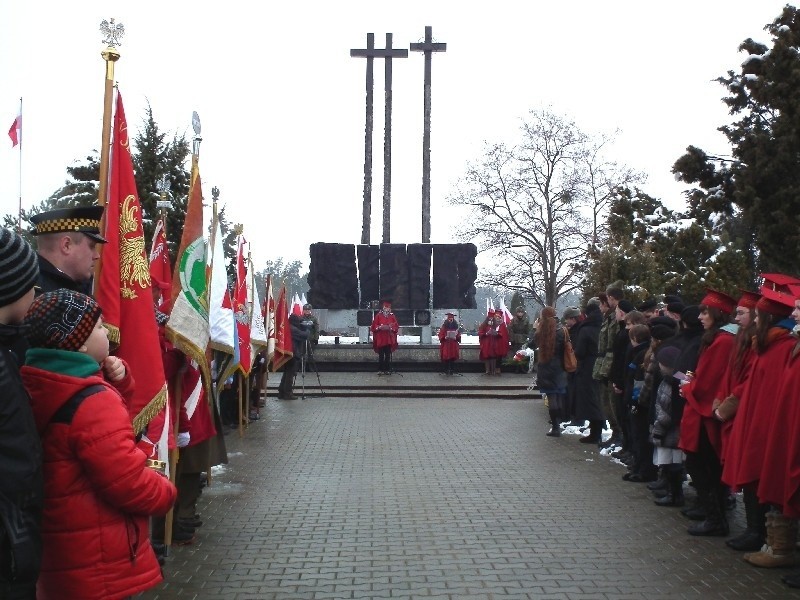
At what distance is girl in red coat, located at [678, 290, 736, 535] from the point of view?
7.57m

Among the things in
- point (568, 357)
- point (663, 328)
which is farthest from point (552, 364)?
point (663, 328)

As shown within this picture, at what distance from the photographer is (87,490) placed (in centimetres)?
335

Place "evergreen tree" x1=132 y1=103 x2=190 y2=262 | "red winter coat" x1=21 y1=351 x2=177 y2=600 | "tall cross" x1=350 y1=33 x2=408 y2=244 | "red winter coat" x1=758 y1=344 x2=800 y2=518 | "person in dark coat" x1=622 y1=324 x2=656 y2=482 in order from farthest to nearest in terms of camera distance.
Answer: "tall cross" x1=350 y1=33 x2=408 y2=244 < "evergreen tree" x1=132 y1=103 x2=190 y2=262 < "person in dark coat" x1=622 y1=324 x2=656 y2=482 < "red winter coat" x1=758 y1=344 x2=800 y2=518 < "red winter coat" x1=21 y1=351 x2=177 y2=600

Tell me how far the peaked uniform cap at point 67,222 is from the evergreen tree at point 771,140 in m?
23.6

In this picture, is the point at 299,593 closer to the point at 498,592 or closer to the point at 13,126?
the point at 498,592

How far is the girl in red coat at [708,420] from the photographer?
7574 millimetres

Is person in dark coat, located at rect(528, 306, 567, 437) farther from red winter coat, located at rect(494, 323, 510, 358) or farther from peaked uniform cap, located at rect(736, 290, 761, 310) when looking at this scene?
red winter coat, located at rect(494, 323, 510, 358)

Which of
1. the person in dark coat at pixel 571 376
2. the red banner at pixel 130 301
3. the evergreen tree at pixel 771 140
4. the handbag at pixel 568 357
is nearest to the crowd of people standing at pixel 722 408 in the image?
the handbag at pixel 568 357

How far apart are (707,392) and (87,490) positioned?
18.5 feet

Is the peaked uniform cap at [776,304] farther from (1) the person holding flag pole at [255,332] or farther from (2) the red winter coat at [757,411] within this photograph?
(1) the person holding flag pole at [255,332]

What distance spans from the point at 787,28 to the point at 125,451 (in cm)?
2797

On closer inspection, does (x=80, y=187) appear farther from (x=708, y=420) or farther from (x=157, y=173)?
(x=708, y=420)

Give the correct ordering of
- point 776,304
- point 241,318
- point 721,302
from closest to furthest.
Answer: point 776,304 < point 721,302 < point 241,318

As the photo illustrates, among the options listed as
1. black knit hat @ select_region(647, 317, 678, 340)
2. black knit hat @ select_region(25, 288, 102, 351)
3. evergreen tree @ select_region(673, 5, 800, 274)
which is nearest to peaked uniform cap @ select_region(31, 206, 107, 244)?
black knit hat @ select_region(25, 288, 102, 351)
